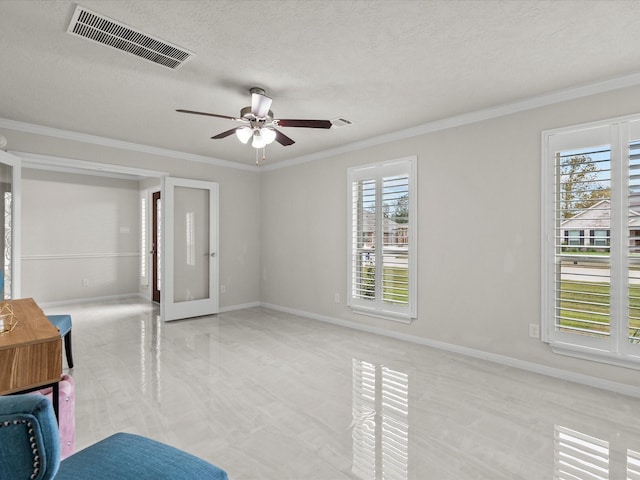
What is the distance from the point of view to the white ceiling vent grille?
81.5 inches

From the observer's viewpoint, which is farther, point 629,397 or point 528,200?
point 528,200

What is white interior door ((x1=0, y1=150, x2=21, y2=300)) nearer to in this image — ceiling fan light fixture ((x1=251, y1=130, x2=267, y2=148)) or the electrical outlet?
ceiling fan light fixture ((x1=251, y1=130, x2=267, y2=148))

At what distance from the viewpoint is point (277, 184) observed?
5906mm

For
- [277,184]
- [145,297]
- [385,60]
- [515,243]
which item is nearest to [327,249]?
[277,184]

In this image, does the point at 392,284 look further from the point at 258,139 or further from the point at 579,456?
the point at 579,456

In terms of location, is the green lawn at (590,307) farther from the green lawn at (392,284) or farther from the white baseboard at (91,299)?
the white baseboard at (91,299)

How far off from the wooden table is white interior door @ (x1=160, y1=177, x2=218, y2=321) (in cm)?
352

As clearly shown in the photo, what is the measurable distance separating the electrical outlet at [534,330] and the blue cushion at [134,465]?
3019mm

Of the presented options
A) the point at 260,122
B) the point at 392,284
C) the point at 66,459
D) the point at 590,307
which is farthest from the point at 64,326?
the point at 590,307


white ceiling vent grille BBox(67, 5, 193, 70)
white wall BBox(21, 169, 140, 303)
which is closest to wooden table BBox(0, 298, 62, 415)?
white ceiling vent grille BBox(67, 5, 193, 70)

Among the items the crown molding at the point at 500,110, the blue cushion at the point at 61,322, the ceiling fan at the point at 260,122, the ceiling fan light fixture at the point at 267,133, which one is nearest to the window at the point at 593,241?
the crown molding at the point at 500,110

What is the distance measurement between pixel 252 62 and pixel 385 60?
3.16 ft

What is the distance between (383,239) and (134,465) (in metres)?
3.57

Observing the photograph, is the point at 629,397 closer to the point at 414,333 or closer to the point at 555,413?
the point at 555,413
